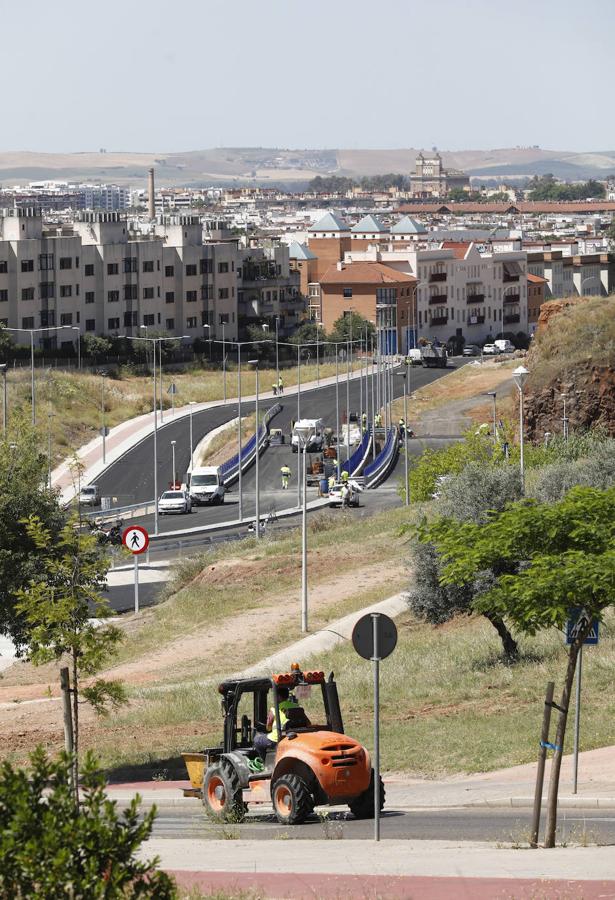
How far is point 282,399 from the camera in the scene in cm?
12725

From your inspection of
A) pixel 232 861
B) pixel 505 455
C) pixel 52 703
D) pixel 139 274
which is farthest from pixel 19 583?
pixel 139 274

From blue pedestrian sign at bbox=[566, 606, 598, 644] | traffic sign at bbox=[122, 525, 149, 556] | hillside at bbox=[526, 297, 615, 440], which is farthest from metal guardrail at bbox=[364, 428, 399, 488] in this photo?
blue pedestrian sign at bbox=[566, 606, 598, 644]

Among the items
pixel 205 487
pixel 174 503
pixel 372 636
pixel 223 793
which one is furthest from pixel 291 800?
pixel 205 487

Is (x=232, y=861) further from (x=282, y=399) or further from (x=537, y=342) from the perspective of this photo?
(x=282, y=399)

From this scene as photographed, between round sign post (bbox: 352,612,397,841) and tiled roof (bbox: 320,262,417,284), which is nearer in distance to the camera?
round sign post (bbox: 352,612,397,841)

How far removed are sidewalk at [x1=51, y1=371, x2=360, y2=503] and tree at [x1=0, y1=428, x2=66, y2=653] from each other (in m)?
56.6

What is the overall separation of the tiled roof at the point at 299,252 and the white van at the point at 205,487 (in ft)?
343

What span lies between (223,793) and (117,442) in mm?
85894

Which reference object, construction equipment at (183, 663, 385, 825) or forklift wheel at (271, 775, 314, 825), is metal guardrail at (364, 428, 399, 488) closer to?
construction equipment at (183, 663, 385, 825)

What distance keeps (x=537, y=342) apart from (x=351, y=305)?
322 feet

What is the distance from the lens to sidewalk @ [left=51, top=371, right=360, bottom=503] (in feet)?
305

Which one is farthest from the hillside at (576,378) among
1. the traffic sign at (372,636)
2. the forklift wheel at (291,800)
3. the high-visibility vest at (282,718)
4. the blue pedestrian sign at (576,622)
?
the traffic sign at (372,636)

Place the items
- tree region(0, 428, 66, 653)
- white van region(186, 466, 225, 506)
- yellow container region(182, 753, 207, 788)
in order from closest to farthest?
yellow container region(182, 753, 207, 788) → tree region(0, 428, 66, 653) → white van region(186, 466, 225, 506)

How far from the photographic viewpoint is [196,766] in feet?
68.6
